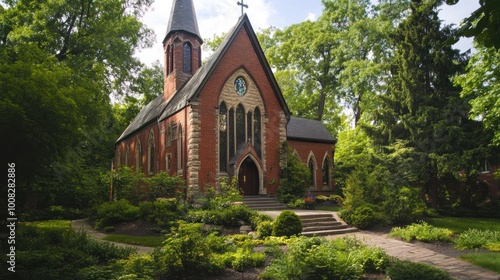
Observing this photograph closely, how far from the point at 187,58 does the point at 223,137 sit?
860cm

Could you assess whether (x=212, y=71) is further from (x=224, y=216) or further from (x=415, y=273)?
(x=415, y=273)

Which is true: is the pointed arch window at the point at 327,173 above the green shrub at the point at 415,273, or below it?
above

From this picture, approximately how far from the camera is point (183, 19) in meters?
23.8

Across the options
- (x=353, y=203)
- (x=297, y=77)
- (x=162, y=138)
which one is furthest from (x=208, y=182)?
(x=297, y=77)

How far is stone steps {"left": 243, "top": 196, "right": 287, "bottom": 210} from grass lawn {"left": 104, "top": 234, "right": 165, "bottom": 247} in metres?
6.71

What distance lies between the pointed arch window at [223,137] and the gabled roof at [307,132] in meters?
6.96

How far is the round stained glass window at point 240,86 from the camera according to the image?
1958 cm

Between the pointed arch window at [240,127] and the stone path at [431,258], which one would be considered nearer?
the stone path at [431,258]

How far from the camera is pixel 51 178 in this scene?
18.7 metres

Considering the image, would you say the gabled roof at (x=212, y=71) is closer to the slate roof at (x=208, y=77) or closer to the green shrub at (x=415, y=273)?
the slate roof at (x=208, y=77)

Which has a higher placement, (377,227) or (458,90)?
(458,90)

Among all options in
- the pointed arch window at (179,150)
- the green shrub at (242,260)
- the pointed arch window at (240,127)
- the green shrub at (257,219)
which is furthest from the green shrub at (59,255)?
the pointed arch window at (240,127)

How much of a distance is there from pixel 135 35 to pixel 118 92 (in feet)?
13.9

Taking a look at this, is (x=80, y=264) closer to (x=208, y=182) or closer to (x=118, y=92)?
(x=208, y=182)
